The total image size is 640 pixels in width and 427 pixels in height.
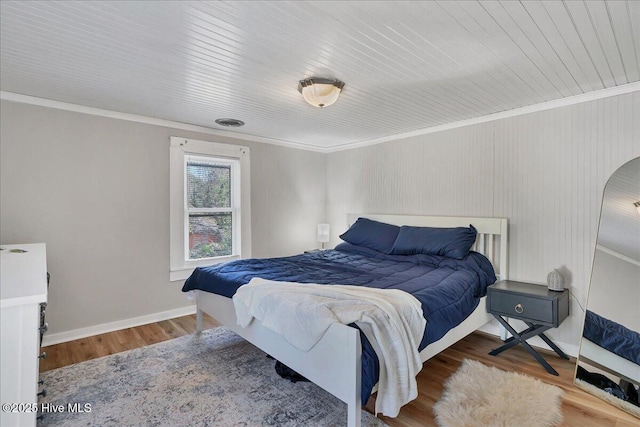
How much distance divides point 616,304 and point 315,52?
9.01 ft

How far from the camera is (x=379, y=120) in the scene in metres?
3.59

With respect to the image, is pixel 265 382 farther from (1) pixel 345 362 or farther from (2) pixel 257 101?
(2) pixel 257 101

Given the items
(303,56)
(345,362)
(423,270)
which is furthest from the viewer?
(423,270)

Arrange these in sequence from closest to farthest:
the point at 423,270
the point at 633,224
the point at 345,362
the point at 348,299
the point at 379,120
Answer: the point at 345,362 < the point at 348,299 < the point at 633,224 < the point at 423,270 < the point at 379,120

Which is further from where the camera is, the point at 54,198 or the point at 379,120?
the point at 379,120

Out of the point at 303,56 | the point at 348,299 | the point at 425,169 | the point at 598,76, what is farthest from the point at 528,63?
the point at 348,299

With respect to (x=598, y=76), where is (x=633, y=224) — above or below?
below

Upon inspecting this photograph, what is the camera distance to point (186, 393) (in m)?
2.18

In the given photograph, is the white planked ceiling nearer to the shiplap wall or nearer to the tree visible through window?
the shiplap wall

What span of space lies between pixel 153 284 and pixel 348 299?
2.67 m

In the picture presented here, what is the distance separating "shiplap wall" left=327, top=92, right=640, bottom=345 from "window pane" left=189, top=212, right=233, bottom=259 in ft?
7.74

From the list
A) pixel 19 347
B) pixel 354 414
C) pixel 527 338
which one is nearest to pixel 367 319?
pixel 354 414

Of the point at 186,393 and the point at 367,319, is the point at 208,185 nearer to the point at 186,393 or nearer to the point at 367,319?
the point at 186,393

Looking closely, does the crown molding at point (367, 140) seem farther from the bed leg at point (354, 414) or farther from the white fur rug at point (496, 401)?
the bed leg at point (354, 414)
